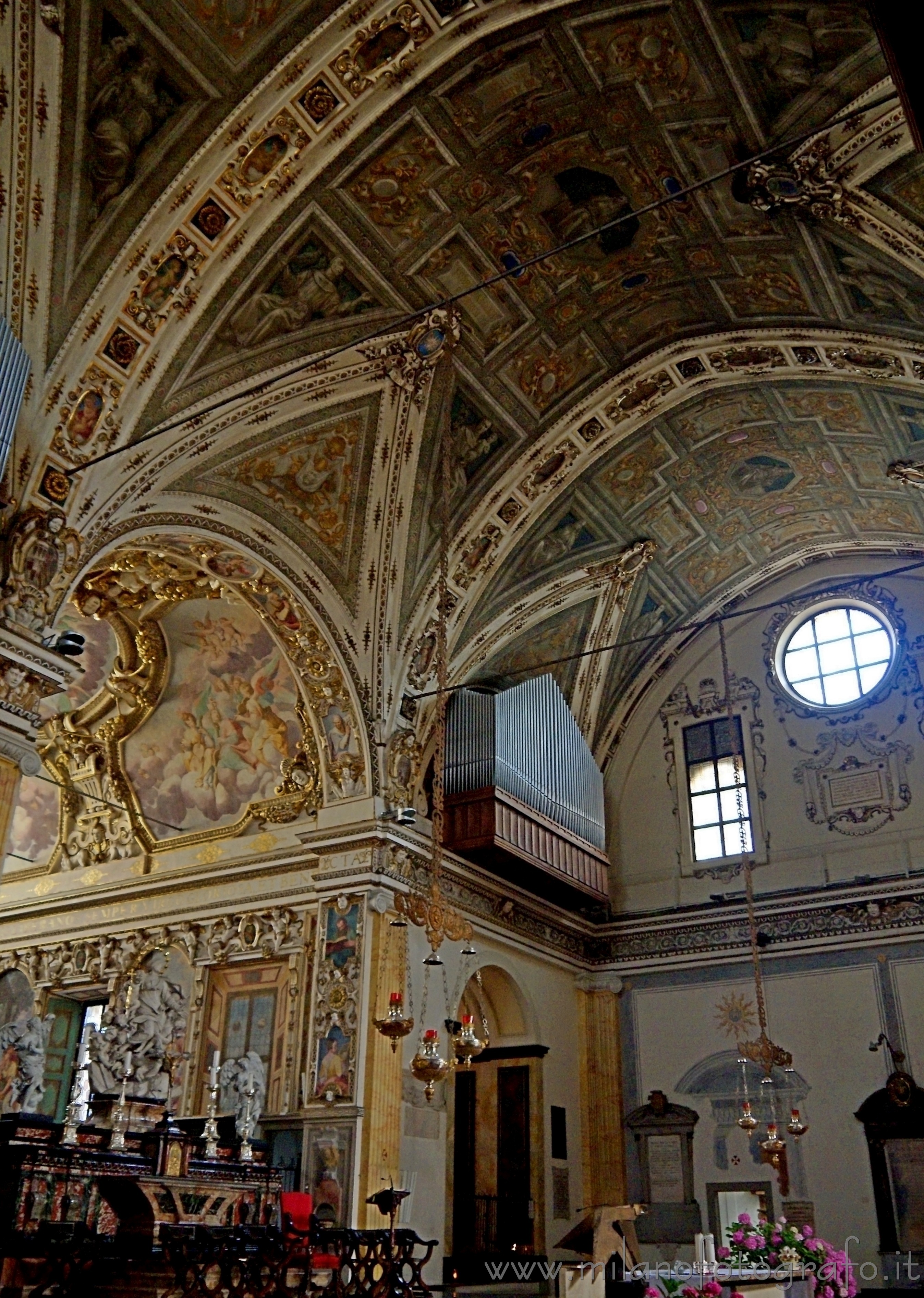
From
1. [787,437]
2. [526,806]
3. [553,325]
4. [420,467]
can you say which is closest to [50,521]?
[420,467]

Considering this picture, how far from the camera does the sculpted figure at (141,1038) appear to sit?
45.8 feet

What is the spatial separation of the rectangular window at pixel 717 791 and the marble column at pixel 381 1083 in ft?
18.7

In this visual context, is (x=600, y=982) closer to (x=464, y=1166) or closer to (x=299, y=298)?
(x=464, y=1166)

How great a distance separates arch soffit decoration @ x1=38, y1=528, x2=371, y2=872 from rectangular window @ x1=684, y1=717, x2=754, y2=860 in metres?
5.90

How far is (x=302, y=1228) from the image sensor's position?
937 centimetres

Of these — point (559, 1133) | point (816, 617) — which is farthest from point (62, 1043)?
point (816, 617)

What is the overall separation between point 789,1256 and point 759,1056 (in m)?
A: 3.83

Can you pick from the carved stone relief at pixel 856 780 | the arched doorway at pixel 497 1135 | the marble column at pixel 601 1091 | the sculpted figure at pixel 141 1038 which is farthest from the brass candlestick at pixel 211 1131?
the carved stone relief at pixel 856 780

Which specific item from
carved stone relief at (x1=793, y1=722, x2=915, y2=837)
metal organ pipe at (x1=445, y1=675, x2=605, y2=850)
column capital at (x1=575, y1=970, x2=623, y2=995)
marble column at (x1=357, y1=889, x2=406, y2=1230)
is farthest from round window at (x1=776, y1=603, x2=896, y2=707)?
marble column at (x1=357, y1=889, x2=406, y2=1230)

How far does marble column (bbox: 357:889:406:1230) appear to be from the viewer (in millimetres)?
11820

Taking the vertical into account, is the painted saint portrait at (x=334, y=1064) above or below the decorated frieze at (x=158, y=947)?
below

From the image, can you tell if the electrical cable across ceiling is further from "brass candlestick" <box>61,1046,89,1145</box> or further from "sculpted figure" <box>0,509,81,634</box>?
"brass candlestick" <box>61,1046,89,1145</box>

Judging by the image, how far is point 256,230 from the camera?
10273 millimetres

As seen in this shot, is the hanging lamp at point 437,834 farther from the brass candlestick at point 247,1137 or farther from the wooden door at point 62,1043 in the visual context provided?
the wooden door at point 62,1043
